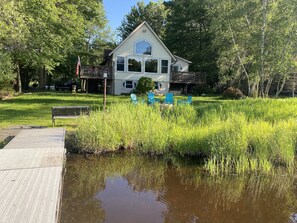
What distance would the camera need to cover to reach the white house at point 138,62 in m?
27.2

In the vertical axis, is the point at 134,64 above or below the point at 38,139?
above

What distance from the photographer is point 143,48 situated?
91.1 feet

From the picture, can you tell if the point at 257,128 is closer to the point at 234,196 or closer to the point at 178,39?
the point at 234,196

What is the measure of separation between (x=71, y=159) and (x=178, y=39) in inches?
1222

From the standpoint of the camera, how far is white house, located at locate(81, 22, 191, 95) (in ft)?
89.2

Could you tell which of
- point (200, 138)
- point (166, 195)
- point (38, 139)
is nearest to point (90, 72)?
point (38, 139)

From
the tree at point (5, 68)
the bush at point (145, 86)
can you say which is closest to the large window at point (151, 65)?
the bush at point (145, 86)

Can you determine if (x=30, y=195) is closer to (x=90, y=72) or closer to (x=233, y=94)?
(x=233, y=94)

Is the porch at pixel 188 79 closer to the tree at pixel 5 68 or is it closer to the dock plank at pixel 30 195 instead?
the tree at pixel 5 68

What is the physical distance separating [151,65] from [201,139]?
72.0 feet

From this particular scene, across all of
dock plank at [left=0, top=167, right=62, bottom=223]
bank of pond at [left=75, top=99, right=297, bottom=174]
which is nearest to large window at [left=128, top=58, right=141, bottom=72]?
bank of pond at [left=75, top=99, right=297, bottom=174]

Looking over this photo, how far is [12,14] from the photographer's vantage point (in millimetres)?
10047

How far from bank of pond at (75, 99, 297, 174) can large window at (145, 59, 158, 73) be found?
19768 millimetres

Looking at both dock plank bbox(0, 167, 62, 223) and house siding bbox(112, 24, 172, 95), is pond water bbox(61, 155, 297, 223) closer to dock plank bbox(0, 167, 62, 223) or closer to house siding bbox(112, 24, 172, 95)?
dock plank bbox(0, 167, 62, 223)
